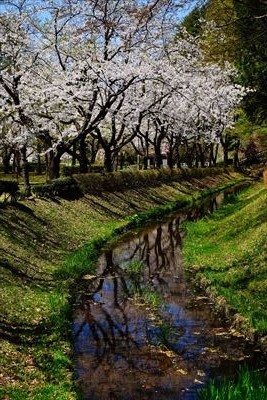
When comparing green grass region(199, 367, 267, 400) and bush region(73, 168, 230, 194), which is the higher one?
bush region(73, 168, 230, 194)

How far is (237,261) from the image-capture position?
48.5 ft

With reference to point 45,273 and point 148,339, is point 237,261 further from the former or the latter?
point 45,273

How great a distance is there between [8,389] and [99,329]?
367cm

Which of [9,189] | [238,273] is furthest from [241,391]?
[9,189]

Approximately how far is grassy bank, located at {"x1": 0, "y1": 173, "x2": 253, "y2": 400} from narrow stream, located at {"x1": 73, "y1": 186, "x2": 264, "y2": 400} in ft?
1.70

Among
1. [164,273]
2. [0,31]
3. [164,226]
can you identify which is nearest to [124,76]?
[0,31]

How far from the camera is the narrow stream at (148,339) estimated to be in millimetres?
8547

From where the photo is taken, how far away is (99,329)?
11.2 m

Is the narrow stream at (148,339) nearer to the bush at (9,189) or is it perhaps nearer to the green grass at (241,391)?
the green grass at (241,391)

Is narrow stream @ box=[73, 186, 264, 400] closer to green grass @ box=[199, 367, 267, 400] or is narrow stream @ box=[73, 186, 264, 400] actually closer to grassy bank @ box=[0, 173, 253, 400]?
grassy bank @ box=[0, 173, 253, 400]

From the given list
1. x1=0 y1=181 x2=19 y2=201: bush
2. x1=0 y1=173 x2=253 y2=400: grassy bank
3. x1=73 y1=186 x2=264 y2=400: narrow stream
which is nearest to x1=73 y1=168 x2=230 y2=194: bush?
x1=0 y1=173 x2=253 y2=400: grassy bank

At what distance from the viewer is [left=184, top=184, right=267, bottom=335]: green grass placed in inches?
457

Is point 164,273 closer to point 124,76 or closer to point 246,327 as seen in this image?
point 246,327

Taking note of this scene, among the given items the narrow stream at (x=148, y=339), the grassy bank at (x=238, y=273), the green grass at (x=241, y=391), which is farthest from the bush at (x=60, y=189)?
the green grass at (x=241, y=391)
